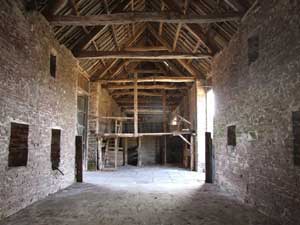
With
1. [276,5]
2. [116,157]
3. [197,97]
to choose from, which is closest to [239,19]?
[276,5]

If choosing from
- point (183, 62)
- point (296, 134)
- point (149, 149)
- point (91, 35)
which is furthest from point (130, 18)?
point (149, 149)

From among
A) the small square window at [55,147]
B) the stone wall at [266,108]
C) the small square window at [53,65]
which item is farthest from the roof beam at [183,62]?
the small square window at [55,147]

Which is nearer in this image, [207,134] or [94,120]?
[207,134]

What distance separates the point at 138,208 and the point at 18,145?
295cm

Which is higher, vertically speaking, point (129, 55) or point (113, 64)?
point (113, 64)

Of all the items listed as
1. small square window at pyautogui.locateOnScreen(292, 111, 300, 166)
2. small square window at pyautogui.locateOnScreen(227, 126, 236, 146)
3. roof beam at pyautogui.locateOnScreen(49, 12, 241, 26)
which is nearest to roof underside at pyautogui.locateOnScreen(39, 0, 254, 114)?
roof beam at pyautogui.locateOnScreen(49, 12, 241, 26)

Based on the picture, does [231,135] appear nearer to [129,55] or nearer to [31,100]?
[129,55]

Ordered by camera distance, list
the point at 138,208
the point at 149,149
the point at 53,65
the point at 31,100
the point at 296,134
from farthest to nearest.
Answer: the point at 149,149 < the point at 53,65 < the point at 31,100 < the point at 138,208 < the point at 296,134

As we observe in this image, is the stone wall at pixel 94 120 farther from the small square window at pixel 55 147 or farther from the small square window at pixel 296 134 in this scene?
the small square window at pixel 296 134

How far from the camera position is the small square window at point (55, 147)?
7.47 m

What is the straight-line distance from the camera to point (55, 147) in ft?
24.8

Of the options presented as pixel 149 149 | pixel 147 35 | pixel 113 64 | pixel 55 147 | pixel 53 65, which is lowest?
pixel 149 149

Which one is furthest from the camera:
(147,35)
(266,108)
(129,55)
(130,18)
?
(147,35)

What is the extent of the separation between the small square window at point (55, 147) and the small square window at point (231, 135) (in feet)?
17.0
